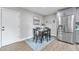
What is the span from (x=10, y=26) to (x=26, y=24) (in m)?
0.58

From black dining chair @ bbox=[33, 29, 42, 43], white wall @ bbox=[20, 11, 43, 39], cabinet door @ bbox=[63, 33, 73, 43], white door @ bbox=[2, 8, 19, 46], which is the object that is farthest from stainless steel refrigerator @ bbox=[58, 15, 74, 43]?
white door @ bbox=[2, 8, 19, 46]

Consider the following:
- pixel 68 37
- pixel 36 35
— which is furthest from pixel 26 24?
pixel 68 37

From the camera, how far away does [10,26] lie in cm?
243

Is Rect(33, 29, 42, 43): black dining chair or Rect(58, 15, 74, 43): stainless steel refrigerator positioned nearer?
Rect(33, 29, 42, 43): black dining chair

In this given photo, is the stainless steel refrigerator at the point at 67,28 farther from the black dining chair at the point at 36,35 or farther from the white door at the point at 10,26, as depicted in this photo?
the white door at the point at 10,26

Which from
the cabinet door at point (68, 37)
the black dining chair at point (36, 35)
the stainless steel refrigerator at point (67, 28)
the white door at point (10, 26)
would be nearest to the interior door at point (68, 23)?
the stainless steel refrigerator at point (67, 28)

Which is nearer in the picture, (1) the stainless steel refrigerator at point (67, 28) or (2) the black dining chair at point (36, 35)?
(2) the black dining chair at point (36, 35)

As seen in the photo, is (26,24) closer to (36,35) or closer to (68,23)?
(36,35)

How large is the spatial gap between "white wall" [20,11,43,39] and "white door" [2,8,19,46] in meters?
0.19

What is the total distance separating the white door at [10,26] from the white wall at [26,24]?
185 millimetres

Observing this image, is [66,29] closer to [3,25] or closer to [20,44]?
[20,44]

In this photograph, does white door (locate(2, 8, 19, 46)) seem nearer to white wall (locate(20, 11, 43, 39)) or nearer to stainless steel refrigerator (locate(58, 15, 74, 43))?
white wall (locate(20, 11, 43, 39))

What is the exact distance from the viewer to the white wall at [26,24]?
230cm

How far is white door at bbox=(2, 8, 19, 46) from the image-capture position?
7.50 ft
